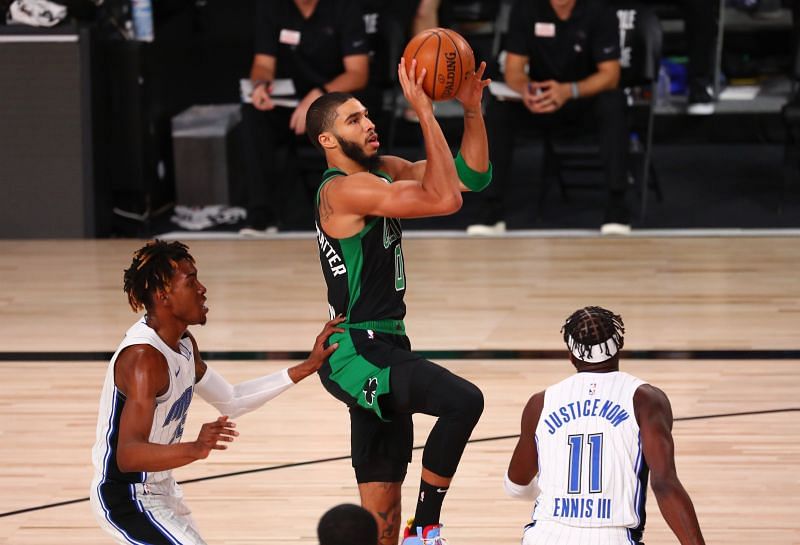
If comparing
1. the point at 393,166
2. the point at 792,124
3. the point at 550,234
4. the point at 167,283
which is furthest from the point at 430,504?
the point at 792,124

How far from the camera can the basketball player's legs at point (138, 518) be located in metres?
3.53

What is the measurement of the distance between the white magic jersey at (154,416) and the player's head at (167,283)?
3.1 inches

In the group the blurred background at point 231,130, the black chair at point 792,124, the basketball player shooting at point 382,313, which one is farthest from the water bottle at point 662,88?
the basketball player shooting at point 382,313

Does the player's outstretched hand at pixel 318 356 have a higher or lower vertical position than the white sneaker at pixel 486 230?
higher

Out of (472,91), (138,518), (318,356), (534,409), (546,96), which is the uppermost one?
(472,91)

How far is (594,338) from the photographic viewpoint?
3326 mm

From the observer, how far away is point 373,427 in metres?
4.02

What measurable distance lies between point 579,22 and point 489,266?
194cm

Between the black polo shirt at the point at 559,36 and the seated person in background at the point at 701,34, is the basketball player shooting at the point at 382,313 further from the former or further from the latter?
the seated person in background at the point at 701,34

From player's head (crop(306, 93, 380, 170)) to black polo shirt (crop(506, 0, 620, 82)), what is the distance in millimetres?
5569

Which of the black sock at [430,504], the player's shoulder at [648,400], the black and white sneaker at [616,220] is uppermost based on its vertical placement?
the player's shoulder at [648,400]

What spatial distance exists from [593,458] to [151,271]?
1255 mm

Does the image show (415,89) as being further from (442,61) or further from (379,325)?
(379,325)

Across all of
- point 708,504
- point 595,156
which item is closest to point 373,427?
point 708,504
